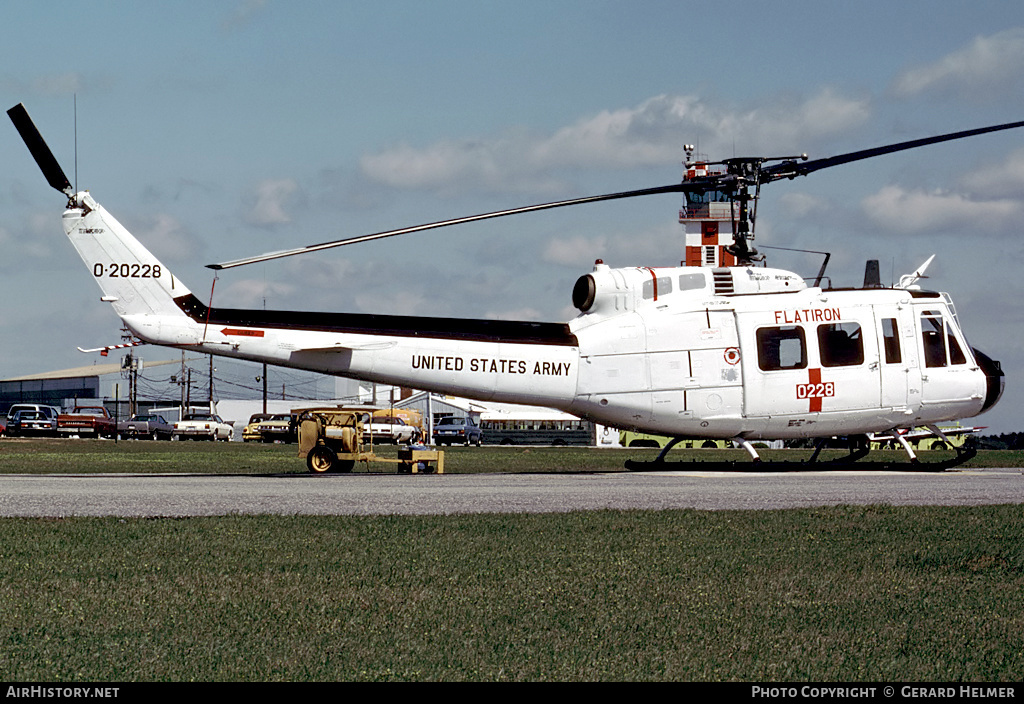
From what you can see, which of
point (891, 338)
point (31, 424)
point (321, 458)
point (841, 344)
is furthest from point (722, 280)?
point (31, 424)

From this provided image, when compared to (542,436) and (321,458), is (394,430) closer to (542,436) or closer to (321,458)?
(542,436)

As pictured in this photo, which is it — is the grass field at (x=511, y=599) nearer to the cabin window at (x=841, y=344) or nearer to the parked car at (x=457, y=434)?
the cabin window at (x=841, y=344)

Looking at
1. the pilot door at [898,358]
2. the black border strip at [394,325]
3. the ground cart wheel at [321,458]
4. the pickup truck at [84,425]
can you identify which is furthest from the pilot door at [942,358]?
the pickup truck at [84,425]

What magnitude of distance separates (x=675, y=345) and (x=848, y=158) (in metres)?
5.00

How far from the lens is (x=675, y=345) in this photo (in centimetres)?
2320

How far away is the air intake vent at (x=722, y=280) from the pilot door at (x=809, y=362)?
682mm

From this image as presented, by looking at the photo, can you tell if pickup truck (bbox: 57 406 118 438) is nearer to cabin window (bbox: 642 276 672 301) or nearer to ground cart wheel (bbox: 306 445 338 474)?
ground cart wheel (bbox: 306 445 338 474)

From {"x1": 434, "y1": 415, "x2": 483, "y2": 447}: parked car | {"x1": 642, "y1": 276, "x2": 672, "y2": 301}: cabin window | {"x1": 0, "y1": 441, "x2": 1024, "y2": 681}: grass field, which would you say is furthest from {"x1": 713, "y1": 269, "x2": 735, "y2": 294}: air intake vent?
{"x1": 434, "y1": 415, "x2": 483, "y2": 447}: parked car

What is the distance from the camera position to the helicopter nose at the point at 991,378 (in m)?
24.9

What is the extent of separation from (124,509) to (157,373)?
5387 inches

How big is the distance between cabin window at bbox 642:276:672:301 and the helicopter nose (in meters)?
7.24
